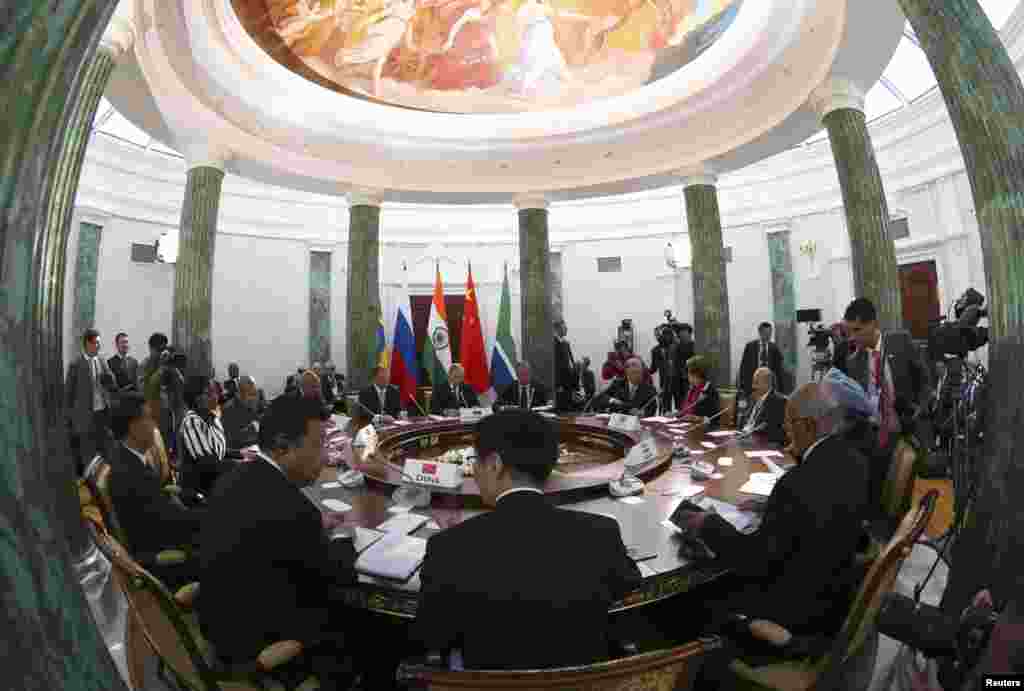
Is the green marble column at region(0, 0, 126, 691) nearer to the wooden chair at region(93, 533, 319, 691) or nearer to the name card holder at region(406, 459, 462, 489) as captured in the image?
the wooden chair at region(93, 533, 319, 691)

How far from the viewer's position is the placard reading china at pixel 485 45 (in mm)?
5914

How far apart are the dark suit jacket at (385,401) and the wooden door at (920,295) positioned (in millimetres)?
8474

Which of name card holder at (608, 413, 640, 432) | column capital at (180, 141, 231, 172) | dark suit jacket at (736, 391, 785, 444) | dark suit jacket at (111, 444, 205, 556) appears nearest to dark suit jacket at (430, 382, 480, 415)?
name card holder at (608, 413, 640, 432)

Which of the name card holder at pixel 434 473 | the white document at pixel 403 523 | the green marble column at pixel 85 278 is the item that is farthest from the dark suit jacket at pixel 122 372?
the white document at pixel 403 523

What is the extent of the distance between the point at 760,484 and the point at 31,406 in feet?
9.64

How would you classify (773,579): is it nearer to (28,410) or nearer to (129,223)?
(28,410)

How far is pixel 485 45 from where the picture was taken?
6.91 m

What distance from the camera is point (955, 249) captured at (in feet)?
26.5

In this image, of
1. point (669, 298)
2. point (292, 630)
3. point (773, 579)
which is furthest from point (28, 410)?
point (669, 298)

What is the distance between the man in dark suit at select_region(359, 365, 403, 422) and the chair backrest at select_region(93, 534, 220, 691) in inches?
171

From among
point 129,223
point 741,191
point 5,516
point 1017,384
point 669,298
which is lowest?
point 5,516

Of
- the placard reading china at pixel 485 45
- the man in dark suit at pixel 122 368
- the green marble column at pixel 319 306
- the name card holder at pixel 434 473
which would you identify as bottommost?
the name card holder at pixel 434 473

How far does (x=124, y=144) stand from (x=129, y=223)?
1.45 metres

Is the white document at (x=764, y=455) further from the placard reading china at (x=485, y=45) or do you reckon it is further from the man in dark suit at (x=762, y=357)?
the placard reading china at (x=485, y=45)
